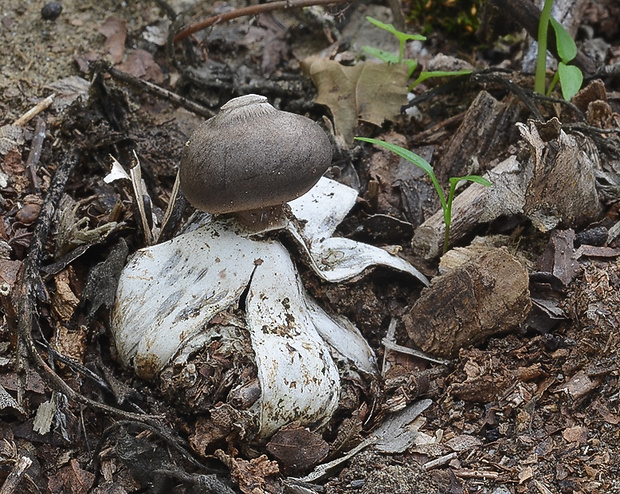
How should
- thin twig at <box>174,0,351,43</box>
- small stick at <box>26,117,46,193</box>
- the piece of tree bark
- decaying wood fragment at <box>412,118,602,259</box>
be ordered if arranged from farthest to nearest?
thin twig at <box>174,0,351,43</box> → the piece of tree bark → small stick at <box>26,117,46,193</box> → decaying wood fragment at <box>412,118,602,259</box>

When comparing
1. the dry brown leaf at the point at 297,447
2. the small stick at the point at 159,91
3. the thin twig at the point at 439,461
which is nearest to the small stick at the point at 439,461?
the thin twig at the point at 439,461

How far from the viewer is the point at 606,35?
387 centimetres

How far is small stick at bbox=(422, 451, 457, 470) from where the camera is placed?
2.23 m

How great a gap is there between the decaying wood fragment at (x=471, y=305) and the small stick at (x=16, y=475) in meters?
1.36

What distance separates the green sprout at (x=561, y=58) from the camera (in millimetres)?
2795

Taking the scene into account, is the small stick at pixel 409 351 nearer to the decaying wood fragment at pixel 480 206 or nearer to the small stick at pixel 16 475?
the decaying wood fragment at pixel 480 206

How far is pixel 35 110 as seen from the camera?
3221mm

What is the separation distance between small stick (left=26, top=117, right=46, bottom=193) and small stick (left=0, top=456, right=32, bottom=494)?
120 centimetres

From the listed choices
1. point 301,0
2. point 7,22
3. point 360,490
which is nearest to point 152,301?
point 360,490

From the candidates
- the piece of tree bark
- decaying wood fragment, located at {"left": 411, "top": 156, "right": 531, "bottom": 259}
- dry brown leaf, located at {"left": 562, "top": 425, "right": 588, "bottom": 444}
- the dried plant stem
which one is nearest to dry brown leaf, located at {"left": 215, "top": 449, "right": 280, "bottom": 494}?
the dried plant stem

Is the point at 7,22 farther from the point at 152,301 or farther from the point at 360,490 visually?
the point at 360,490

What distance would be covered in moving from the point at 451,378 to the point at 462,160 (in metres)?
1.07

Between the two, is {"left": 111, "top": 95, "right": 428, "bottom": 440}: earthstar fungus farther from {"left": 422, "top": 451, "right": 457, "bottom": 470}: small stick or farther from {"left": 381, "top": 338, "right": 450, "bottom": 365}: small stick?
{"left": 422, "top": 451, "right": 457, "bottom": 470}: small stick

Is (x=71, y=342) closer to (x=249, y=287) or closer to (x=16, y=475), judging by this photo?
(x=16, y=475)
